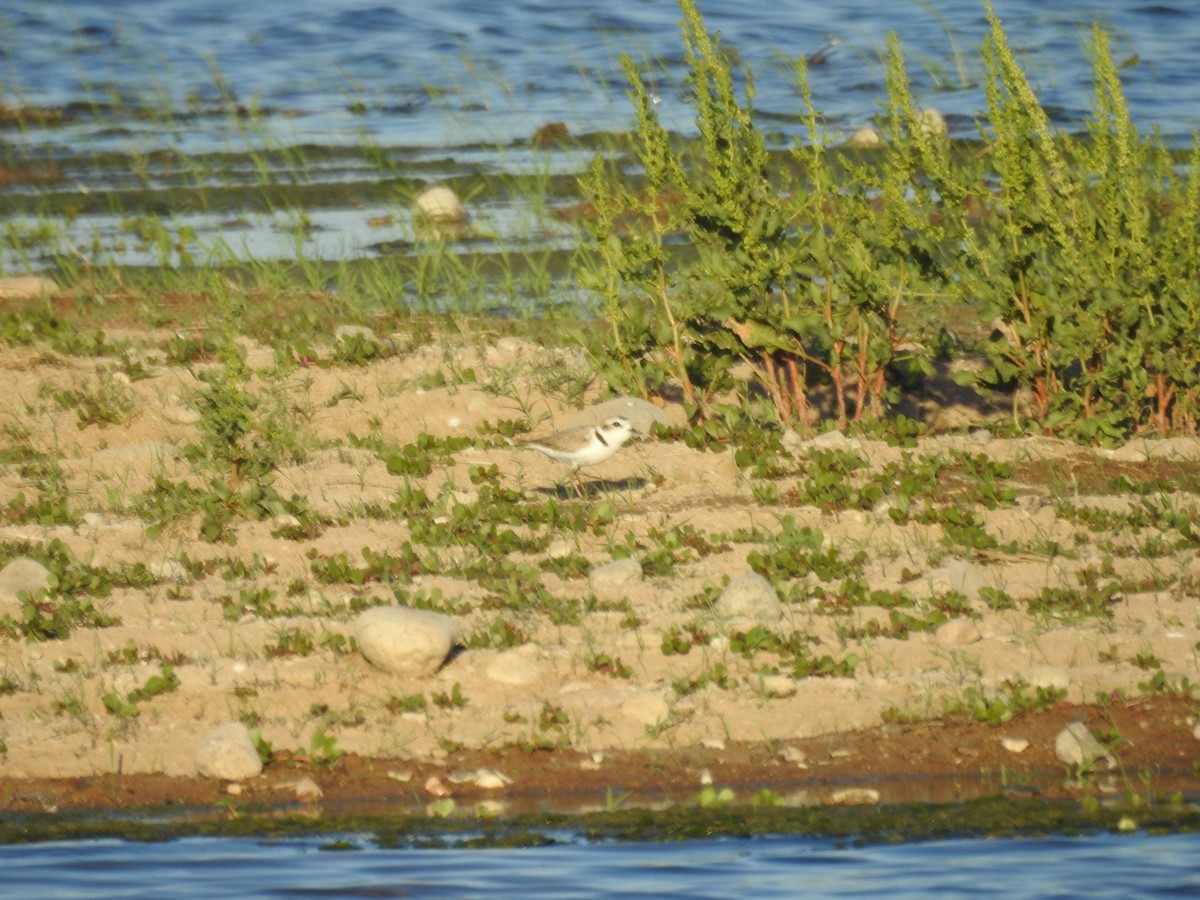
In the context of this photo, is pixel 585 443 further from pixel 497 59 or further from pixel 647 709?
pixel 497 59

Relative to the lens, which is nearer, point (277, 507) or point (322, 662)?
point (322, 662)

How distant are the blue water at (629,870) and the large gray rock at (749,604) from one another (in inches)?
60.0

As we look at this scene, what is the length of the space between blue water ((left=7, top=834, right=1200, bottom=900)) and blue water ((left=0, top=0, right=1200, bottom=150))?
14.4 metres

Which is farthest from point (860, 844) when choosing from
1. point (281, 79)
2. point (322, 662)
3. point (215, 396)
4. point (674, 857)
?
point (281, 79)

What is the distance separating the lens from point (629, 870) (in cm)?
546

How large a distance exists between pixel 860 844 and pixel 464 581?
2479mm

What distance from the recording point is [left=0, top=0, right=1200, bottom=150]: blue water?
20.4 meters

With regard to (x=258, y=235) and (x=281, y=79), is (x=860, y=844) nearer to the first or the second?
(x=258, y=235)

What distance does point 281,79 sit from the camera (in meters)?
22.8

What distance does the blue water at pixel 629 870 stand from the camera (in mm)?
5312

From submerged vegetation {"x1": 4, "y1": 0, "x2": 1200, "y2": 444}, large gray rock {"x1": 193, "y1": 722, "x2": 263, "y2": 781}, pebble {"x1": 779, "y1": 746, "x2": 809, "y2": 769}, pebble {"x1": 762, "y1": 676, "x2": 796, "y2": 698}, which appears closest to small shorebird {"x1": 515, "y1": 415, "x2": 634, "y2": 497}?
submerged vegetation {"x1": 4, "y1": 0, "x2": 1200, "y2": 444}

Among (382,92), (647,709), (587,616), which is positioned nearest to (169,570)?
(587,616)

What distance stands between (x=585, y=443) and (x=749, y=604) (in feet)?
5.18

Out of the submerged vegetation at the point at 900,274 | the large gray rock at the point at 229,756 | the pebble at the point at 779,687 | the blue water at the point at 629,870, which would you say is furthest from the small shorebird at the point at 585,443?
the blue water at the point at 629,870
